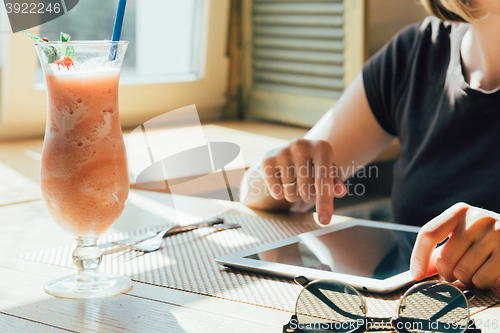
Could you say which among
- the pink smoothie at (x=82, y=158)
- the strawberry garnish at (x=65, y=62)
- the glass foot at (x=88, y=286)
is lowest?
the glass foot at (x=88, y=286)

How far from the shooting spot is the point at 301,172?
1067mm

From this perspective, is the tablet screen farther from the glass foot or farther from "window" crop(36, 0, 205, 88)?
"window" crop(36, 0, 205, 88)

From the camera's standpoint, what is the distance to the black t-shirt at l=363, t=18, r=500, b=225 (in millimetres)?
1077

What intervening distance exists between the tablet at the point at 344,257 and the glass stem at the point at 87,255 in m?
0.18

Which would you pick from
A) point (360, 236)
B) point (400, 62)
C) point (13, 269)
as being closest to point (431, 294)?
point (360, 236)

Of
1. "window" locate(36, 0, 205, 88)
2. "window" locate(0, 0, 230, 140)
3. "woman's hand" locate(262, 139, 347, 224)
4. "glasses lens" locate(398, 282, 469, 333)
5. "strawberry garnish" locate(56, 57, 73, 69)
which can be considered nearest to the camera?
"glasses lens" locate(398, 282, 469, 333)

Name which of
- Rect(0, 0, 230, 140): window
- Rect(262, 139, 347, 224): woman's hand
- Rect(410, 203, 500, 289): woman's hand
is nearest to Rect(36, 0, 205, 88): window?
Rect(0, 0, 230, 140): window

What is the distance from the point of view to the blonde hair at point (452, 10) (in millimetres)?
1083

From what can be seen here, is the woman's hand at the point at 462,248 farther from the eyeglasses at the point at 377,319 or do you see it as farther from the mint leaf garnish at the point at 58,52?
the mint leaf garnish at the point at 58,52

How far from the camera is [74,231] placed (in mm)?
696

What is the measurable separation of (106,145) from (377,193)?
5.31 ft

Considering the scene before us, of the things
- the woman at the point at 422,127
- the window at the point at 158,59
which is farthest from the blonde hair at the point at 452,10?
the window at the point at 158,59

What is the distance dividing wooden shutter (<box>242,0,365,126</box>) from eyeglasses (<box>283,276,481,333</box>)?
1490mm

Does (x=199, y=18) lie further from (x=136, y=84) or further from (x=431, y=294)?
(x=431, y=294)
